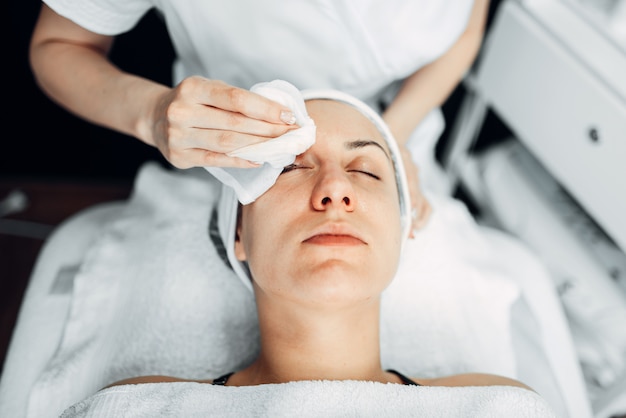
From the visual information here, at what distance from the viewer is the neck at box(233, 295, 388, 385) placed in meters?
0.83

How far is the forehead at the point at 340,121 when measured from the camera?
0.86 metres

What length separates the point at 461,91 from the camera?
1641 millimetres

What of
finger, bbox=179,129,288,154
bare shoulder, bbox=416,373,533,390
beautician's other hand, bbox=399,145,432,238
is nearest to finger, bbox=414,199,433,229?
beautician's other hand, bbox=399,145,432,238

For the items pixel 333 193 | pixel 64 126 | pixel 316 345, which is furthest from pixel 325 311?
pixel 64 126

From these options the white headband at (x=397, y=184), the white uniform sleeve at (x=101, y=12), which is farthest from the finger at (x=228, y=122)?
the white uniform sleeve at (x=101, y=12)

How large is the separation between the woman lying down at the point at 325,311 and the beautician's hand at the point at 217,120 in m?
0.15

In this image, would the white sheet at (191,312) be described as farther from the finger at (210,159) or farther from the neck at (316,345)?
the finger at (210,159)

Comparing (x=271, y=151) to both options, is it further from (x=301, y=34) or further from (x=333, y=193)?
(x=301, y=34)

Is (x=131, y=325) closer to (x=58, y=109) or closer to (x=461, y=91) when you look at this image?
(x=58, y=109)

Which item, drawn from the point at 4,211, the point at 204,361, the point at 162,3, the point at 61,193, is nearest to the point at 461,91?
the point at 162,3

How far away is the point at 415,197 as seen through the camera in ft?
3.42

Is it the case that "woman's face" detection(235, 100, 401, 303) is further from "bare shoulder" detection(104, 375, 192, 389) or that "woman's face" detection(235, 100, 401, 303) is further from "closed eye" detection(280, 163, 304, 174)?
"bare shoulder" detection(104, 375, 192, 389)

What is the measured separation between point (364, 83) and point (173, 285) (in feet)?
1.95

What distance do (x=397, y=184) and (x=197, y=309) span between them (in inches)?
19.3
